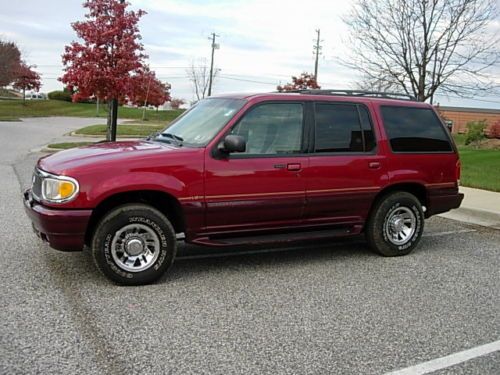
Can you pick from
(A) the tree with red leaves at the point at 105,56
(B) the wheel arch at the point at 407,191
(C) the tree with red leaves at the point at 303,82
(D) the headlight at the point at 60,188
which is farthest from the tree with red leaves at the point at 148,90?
(D) the headlight at the point at 60,188

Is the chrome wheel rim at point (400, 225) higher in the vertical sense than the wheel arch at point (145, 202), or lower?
lower

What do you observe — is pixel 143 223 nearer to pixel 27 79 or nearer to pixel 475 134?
pixel 475 134

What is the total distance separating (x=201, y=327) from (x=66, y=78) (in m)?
16.2

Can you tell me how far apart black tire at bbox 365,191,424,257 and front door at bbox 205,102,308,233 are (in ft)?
3.62

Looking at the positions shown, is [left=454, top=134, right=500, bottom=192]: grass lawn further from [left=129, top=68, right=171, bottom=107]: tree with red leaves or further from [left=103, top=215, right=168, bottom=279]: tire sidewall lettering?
[left=129, top=68, right=171, bottom=107]: tree with red leaves

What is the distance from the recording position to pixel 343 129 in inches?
245

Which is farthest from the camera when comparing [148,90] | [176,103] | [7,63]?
[176,103]

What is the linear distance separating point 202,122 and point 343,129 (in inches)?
63.0

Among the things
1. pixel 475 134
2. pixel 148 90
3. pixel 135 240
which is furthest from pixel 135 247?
pixel 148 90

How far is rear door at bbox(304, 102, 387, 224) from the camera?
5.95 metres

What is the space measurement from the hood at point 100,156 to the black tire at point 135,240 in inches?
18.0

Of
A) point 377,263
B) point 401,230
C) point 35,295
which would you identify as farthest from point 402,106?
point 35,295

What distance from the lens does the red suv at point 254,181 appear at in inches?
199

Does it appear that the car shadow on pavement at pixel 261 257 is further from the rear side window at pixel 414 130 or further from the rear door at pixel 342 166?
the rear side window at pixel 414 130
